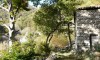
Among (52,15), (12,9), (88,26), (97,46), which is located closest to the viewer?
(97,46)

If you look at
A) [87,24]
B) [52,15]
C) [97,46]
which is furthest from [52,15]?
[97,46]

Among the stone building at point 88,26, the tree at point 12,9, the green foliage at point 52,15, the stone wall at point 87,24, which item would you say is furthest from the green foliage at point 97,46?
the tree at point 12,9

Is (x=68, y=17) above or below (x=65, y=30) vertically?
above

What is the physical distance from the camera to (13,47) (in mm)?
15859

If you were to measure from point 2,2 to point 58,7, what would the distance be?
18.5 feet

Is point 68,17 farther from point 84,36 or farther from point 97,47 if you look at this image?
point 97,47

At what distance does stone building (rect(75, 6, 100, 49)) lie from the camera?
68.0ft

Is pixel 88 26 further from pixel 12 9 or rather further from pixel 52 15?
pixel 12 9

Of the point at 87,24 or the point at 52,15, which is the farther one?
the point at 52,15

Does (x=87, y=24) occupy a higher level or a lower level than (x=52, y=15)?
lower

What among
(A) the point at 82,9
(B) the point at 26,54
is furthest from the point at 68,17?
(B) the point at 26,54

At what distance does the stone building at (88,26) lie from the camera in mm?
20719

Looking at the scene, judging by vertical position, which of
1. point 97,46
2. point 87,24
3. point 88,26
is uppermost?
point 87,24

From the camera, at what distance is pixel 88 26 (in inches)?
827
